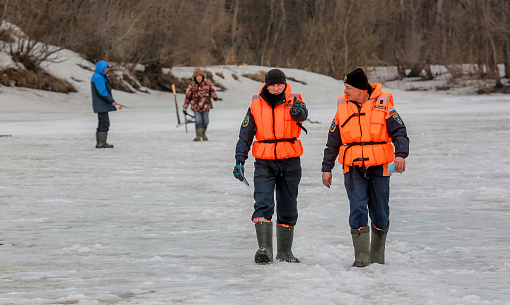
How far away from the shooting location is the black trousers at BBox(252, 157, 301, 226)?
19.4ft

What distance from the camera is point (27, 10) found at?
35500 millimetres

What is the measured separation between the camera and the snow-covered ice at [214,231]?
202 inches

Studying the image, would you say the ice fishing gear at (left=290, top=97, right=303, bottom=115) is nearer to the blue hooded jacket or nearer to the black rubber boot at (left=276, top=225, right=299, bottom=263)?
the black rubber boot at (left=276, top=225, right=299, bottom=263)

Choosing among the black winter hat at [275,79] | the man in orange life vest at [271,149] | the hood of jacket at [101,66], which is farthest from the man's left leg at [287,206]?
the hood of jacket at [101,66]

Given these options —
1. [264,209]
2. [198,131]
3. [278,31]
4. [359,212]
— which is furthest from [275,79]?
[278,31]

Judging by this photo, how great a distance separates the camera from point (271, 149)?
19.2ft

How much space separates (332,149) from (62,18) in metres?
34.1

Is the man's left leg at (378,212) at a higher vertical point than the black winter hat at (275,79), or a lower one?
lower

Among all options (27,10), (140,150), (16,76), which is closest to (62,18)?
(27,10)

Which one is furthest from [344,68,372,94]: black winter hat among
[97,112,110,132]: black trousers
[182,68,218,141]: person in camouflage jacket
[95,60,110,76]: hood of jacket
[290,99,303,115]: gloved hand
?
[182,68,218,141]: person in camouflage jacket

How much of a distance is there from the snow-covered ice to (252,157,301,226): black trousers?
1.27ft

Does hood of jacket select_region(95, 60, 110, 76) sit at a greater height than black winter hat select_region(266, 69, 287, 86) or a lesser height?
greater

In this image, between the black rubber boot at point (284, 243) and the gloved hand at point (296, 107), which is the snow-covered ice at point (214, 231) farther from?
the gloved hand at point (296, 107)

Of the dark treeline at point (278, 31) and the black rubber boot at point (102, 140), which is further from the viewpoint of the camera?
the dark treeline at point (278, 31)
